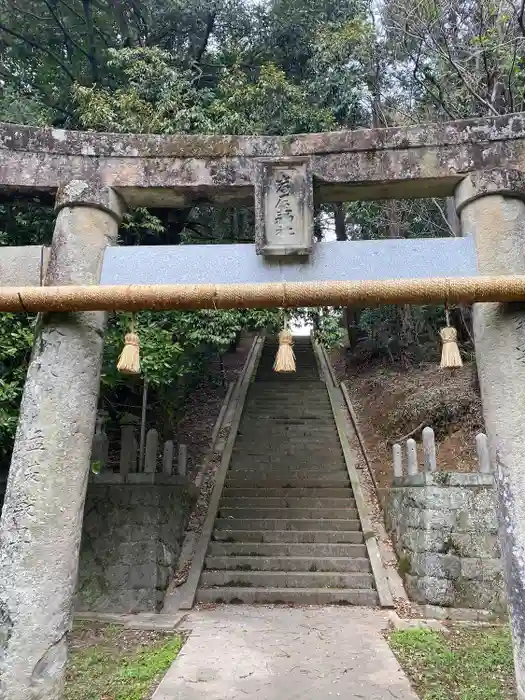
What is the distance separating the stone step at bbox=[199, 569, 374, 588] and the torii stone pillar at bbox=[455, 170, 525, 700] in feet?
12.6

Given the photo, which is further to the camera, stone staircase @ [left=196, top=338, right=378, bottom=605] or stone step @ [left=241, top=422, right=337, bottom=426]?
stone step @ [left=241, top=422, right=337, bottom=426]

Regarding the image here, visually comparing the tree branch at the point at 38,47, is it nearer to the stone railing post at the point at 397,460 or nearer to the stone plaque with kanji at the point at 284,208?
the stone plaque with kanji at the point at 284,208

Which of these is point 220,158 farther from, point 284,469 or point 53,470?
point 284,469

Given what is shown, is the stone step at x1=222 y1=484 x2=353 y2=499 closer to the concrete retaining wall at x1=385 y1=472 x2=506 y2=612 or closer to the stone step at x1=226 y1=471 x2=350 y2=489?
the stone step at x1=226 y1=471 x2=350 y2=489

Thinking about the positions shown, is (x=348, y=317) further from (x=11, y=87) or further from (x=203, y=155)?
(x=203, y=155)

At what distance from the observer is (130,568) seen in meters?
6.96

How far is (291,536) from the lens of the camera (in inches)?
327

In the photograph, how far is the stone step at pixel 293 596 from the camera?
7008 mm

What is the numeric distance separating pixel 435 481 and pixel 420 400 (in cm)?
458

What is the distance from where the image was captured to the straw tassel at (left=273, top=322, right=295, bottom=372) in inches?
156

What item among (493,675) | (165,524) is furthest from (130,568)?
(493,675)

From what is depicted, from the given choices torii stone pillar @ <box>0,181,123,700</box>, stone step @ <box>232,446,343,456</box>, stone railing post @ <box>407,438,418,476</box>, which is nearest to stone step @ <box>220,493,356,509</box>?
stone step @ <box>232,446,343,456</box>

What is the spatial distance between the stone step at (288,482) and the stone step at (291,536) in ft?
4.51

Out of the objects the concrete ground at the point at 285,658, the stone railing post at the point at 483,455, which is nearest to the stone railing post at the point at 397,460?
the stone railing post at the point at 483,455
